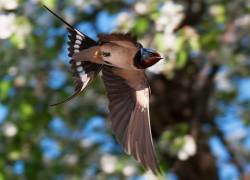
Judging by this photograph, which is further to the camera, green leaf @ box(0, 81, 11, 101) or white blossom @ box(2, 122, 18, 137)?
white blossom @ box(2, 122, 18, 137)

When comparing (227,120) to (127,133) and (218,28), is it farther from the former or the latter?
(127,133)

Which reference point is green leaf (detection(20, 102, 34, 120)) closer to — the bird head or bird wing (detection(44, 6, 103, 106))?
bird wing (detection(44, 6, 103, 106))

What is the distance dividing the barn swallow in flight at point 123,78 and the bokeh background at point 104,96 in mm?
790

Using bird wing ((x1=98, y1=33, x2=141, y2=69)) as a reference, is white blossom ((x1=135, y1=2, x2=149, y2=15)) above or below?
above

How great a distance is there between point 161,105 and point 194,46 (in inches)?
33.0

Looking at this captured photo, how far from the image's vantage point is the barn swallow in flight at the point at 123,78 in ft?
6.36

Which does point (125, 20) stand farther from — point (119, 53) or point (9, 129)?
point (119, 53)

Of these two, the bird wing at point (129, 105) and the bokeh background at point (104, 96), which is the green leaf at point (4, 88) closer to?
the bokeh background at point (104, 96)

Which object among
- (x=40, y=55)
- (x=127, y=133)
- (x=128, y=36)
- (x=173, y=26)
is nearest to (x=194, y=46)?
(x=173, y=26)

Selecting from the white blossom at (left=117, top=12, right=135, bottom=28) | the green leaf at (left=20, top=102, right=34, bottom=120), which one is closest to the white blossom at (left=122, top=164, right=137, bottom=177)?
the green leaf at (left=20, top=102, right=34, bottom=120)

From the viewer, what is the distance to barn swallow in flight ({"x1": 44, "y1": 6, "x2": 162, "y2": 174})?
194cm

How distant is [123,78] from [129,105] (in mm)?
97

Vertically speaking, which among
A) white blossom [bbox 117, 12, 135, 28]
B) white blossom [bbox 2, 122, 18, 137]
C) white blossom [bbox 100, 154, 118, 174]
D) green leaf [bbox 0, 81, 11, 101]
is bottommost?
white blossom [bbox 100, 154, 118, 174]

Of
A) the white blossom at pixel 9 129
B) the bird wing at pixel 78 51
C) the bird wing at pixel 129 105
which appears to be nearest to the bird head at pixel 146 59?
the bird wing at pixel 78 51
